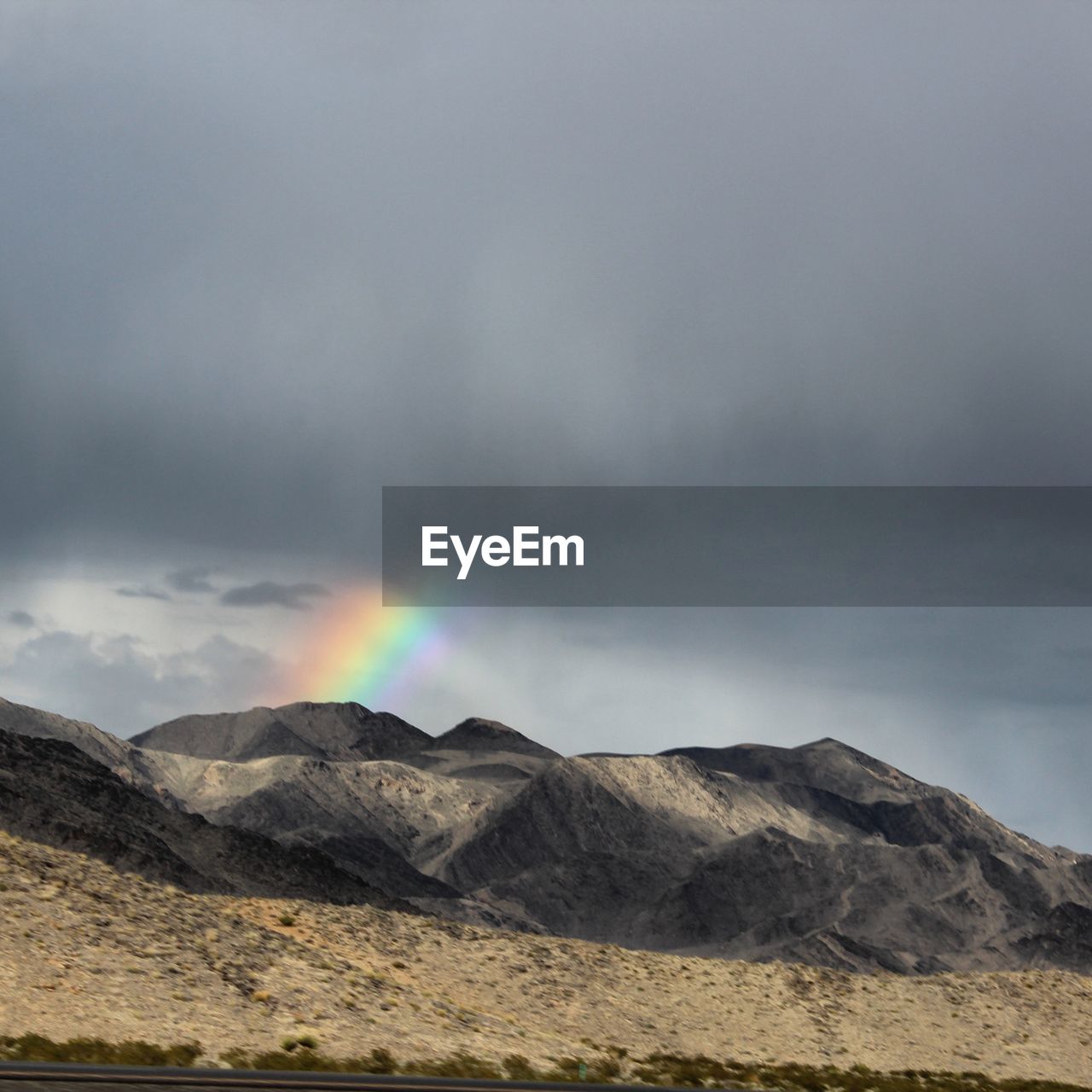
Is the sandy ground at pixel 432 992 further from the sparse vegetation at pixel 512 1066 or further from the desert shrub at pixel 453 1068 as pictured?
the desert shrub at pixel 453 1068

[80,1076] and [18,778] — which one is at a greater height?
[18,778]

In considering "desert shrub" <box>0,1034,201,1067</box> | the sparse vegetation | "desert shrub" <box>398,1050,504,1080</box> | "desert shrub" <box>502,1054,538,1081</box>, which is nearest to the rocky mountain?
the sparse vegetation

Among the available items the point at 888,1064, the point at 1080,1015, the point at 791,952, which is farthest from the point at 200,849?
the point at 791,952

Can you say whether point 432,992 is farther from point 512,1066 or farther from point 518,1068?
point 518,1068

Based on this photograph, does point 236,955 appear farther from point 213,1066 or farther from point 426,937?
point 426,937

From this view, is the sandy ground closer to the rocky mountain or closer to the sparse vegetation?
the sparse vegetation

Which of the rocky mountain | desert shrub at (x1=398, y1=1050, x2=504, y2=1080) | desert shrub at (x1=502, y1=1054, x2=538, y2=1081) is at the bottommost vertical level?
desert shrub at (x1=502, y1=1054, x2=538, y2=1081)

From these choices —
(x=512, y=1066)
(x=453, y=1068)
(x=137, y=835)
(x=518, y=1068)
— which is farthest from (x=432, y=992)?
(x=137, y=835)

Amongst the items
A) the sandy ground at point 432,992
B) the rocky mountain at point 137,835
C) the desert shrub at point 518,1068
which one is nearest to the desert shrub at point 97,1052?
the sandy ground at point 432,992

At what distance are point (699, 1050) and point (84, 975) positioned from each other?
40063 millimetres

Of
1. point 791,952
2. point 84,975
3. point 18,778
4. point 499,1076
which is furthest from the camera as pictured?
point 791,952

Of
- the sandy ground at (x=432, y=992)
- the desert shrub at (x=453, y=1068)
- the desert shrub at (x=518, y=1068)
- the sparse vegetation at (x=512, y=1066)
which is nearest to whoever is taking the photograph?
the sparse vegetation at (x=512, y=1066)

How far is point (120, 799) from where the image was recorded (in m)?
106

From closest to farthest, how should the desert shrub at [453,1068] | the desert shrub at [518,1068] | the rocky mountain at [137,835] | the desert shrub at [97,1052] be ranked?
the desert shrub at [97,1052]
the desert shrub at [453,1068]
the desert shrub at [518,1068]
the rocky mountain at [137,835]
